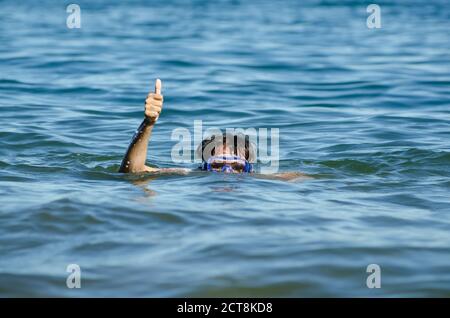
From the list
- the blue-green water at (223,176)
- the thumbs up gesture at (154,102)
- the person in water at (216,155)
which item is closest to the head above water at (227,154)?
the person in water at (216,155)

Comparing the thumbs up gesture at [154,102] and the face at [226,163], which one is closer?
the thumbs up gesture at [154,102]

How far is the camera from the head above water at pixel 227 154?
795cm

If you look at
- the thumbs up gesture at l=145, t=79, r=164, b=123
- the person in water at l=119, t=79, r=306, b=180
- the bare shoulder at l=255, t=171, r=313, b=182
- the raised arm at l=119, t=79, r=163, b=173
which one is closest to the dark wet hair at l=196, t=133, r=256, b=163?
the person in water at l=119, t=79, r=306, b=180

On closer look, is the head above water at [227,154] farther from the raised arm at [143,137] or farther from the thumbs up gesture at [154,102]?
the thumbs up gesture at [154,102]

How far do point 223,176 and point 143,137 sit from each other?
87 centimetres

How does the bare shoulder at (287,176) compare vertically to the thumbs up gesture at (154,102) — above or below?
below

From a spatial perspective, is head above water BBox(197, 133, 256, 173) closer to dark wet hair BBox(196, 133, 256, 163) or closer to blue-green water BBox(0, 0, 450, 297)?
dark wet hair BBox(196, 133, 256, 163)

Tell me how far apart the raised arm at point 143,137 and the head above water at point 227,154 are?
2.08 ft

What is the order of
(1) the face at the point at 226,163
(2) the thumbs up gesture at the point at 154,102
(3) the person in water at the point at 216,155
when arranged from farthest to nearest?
(1) the face at the point at 226,163 < (3) the person in water at the point at 216,155 < (2) the thumbs up gesture at the point at 154,102

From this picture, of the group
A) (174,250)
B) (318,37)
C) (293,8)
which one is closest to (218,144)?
(174,250)

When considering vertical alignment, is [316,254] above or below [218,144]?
below
